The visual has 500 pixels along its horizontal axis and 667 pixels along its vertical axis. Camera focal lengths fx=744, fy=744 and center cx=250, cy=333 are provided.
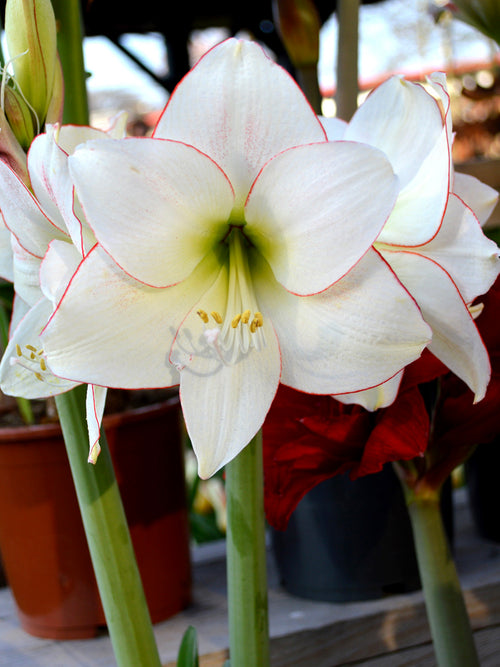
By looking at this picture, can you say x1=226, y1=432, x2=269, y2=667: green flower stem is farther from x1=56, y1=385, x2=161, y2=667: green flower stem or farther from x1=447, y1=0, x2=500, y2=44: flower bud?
x1=447, y1=0, x2=500, y2=44: flower bud

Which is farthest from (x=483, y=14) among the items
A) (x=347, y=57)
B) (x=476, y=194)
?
(x=476, y=194)

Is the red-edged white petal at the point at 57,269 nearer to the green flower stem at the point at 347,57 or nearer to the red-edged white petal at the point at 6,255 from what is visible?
the red-edged white petal at the point at 6,255

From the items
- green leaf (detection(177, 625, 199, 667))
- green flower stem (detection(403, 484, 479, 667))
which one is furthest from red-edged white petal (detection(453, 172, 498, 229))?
green leaf (detection(177, 625, 199, 667))

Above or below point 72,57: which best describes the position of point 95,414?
below

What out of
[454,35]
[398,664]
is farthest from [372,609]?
[454,35]

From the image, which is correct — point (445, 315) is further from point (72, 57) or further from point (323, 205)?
point (72, 57)

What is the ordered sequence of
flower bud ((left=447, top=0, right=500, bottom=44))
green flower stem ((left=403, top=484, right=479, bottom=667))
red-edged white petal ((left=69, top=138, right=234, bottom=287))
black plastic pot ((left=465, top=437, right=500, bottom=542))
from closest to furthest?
red-edged white petal ((left=69, top=138, right=234, bottom=287)), green flower stem ((left=403, top=484, right=479, bottom=667)), flower bud ((left=447, top=0, right=500, bottom=44)), black plastic pot ((left=465, top=437, right=500, bottom=542))

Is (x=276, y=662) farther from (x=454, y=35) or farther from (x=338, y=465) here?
(x=454, y=35)

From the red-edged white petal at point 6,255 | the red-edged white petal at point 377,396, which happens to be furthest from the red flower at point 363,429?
the red-edged white petal at point 6,255
